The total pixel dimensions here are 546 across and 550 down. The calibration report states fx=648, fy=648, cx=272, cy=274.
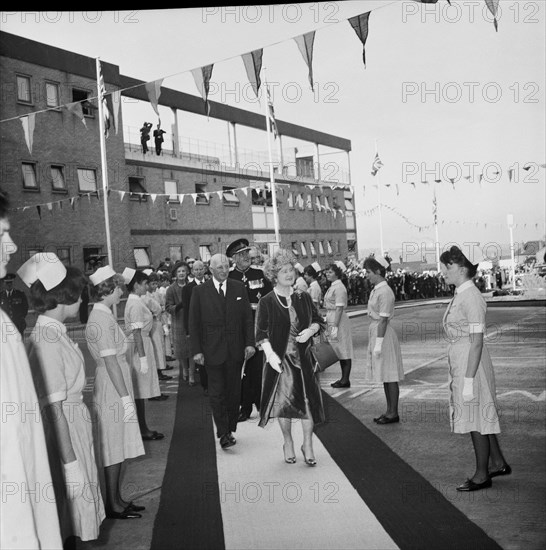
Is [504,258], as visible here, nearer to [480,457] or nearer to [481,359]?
[481,359]

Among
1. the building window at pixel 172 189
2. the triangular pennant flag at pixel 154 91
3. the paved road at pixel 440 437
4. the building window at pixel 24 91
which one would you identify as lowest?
the paved road at pixel 440 437

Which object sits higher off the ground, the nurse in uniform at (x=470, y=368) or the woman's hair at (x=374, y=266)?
the woman's hair at (x=374, y=266)

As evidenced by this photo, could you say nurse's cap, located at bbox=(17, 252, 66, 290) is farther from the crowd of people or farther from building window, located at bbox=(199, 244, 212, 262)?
building window, located at bbox=(199, 244, 212, 262)

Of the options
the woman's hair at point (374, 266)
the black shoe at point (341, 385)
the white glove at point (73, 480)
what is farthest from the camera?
the black shoe at point (341, 385)

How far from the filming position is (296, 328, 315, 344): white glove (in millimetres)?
3650

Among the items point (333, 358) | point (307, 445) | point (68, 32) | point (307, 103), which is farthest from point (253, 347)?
point (68, 32)

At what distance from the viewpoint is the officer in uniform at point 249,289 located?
166 inches

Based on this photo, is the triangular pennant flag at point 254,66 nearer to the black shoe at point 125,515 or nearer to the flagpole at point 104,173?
the flagpole at point 104,173

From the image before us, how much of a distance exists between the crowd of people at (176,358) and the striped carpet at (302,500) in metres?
0.19

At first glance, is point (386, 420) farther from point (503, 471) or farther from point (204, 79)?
point (204, 79)

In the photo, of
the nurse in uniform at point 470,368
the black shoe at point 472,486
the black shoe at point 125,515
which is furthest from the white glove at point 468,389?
the black shoe at point 125,515

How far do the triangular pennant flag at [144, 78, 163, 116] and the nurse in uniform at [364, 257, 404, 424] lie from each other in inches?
66.5

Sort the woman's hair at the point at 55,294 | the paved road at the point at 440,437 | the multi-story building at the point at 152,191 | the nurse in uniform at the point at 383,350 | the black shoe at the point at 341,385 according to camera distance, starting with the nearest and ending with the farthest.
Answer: the woman's hair at the point at 55,294 → the paved road at the point at 440,437 → the multi-story building at the point at 152,191 → the nurse in uniform at the point at 383,350 → the black shoe at the point at 341,385

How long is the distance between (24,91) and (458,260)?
2915 millimetres
